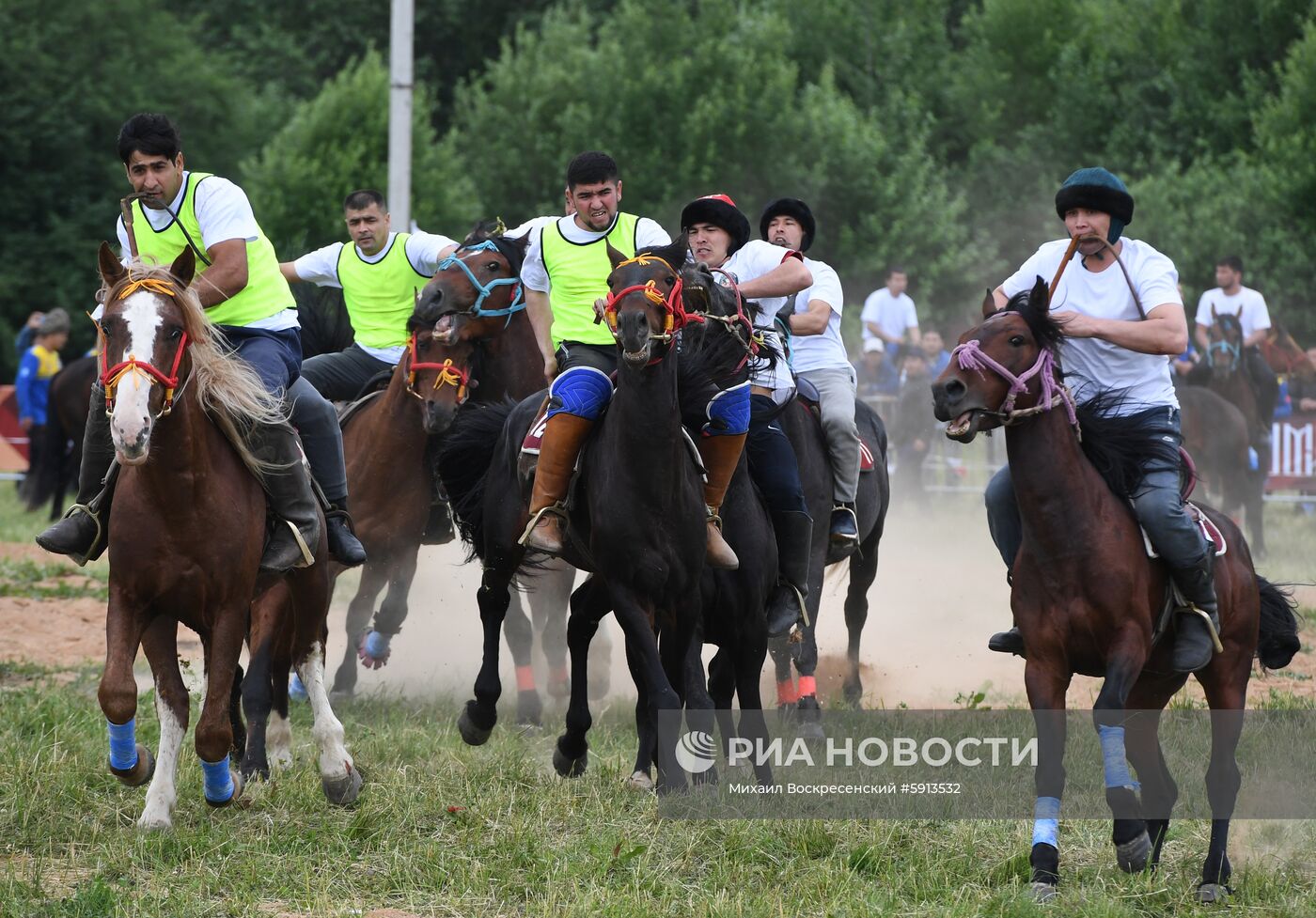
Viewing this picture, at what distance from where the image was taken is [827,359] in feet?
29.8

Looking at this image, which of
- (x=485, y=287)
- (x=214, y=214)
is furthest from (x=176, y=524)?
(x=485, y=287)

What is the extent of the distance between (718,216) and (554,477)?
179 centimetres

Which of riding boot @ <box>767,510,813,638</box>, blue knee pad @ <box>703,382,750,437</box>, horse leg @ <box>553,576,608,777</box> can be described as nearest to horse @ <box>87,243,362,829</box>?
horse leg @ <box>553,576,608,777</box>

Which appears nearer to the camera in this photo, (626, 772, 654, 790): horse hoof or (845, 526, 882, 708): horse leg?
(626, 772, 654, 790): horse hoof

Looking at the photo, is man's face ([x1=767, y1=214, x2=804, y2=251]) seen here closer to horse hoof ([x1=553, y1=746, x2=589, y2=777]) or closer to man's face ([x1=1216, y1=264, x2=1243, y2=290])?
horse hoof ([x1=553, y1=746, x2=589, y2=777])

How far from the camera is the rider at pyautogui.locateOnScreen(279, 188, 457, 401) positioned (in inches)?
399

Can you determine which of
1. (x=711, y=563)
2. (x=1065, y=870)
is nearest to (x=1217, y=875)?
(x=1065, y=870)

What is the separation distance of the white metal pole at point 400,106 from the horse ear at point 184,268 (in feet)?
33.0

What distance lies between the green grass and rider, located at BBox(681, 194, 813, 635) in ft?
4.05

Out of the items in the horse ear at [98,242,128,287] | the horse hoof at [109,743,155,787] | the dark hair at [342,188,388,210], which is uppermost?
the dark hair at [342,188,388,210]

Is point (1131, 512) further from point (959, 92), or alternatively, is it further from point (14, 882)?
point (959, 92)

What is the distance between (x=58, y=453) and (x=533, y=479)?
1065 cm

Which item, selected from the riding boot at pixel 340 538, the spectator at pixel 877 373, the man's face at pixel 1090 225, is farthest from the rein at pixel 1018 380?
the spectator at pixel 877 373

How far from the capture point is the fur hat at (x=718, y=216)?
316 inches
